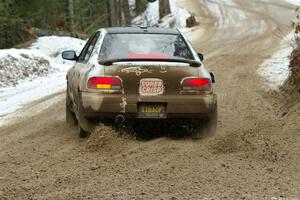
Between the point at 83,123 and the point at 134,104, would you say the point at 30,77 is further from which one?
the point at 134,104

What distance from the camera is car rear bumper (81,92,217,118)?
26.2ft

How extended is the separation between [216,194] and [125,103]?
2430 millimetres

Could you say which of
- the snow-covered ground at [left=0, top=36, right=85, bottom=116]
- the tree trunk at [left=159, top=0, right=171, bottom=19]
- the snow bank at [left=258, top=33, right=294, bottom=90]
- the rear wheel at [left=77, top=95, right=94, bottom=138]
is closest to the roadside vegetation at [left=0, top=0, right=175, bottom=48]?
the snow-covered ground at [left=0, top=36, right=85, bottom=116]

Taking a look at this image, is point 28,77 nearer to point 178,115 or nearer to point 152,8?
point 178,115

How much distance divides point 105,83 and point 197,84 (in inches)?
47.4

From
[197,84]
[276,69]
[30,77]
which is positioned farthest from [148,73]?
[30,77]

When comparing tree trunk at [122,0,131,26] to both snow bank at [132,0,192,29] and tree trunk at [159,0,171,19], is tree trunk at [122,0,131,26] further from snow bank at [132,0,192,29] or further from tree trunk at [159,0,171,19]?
tree trunk at [159,0,171,19]

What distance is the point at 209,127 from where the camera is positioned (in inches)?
337

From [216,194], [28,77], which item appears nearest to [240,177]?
[216,194]

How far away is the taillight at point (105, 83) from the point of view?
8039 millimetres

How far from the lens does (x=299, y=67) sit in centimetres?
1171

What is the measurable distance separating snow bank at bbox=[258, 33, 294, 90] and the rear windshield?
554cm

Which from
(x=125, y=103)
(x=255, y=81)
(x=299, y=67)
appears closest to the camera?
(x=125, y=103)

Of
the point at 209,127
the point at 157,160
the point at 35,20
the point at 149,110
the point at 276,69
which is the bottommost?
the point at 35,20
